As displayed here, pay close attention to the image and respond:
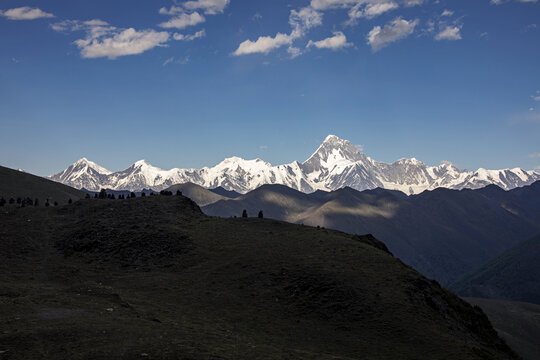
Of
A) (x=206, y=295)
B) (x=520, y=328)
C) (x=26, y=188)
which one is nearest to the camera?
(x=206, y=295)

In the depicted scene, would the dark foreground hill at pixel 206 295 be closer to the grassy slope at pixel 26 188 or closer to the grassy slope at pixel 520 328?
the grassy slope at pixel 26 188

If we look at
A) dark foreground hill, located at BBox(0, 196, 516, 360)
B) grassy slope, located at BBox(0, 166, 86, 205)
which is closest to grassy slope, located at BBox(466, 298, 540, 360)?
dark foreground hill, located at BBox(0, 196, 516, 360)

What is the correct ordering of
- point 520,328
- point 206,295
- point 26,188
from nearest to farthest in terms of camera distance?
point 206,295
point 26,188
point 520,328

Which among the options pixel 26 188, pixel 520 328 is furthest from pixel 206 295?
pixel 520 328

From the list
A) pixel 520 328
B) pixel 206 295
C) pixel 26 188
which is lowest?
pixel 520 328

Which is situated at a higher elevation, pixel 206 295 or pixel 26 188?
pixel 26 188

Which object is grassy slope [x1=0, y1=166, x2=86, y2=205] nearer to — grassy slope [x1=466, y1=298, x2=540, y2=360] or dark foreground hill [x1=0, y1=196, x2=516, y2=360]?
dark foreground hill [x1=0, y1=196, x2=516, y2=360]

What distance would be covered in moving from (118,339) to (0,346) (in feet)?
22.7

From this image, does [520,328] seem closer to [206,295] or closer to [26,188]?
[206,295]

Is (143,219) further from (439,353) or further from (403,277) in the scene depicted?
(439,353)

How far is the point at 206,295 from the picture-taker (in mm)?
50750

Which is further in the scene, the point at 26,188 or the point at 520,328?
the point at 520,328

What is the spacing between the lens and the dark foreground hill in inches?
1194

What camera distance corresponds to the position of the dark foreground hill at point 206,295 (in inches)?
1194
